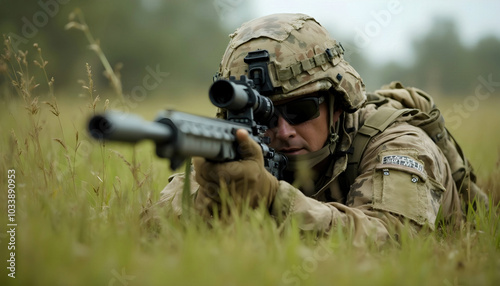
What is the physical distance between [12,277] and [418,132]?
8.77 ft

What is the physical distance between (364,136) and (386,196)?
2.25ft

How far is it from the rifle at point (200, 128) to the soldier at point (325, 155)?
20 centimetres

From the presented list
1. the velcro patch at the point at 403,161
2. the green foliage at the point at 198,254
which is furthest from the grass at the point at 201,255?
the velcro patch at the point at 403,161

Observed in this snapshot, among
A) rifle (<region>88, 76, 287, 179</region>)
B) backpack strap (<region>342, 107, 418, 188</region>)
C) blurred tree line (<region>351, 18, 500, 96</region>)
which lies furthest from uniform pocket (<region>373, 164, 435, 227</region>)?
blurred tree line (<region>351, 18, 500, 96</region>)

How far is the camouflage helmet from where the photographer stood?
10.9 ft

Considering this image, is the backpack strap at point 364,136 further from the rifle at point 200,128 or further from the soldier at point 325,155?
the rifle at point 200,128

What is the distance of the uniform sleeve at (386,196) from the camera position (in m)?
2.70

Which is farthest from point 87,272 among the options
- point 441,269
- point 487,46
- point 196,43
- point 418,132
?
point 487,46

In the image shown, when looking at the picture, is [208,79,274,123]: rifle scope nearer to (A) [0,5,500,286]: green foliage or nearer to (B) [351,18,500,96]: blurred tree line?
(A) [0,5,500,286]: green foliage

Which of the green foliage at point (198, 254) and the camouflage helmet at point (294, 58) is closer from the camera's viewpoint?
the green foliage at point (198, 254)

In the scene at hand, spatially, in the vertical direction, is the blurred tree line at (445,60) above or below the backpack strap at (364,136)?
above

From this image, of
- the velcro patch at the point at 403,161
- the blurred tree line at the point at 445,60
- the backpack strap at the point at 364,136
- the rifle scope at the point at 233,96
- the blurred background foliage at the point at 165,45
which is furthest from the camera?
the blurred tree line at the point at 445,60

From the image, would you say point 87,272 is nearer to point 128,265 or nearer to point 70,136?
point 128,265

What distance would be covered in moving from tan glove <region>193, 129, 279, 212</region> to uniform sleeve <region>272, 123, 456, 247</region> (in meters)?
0.17
